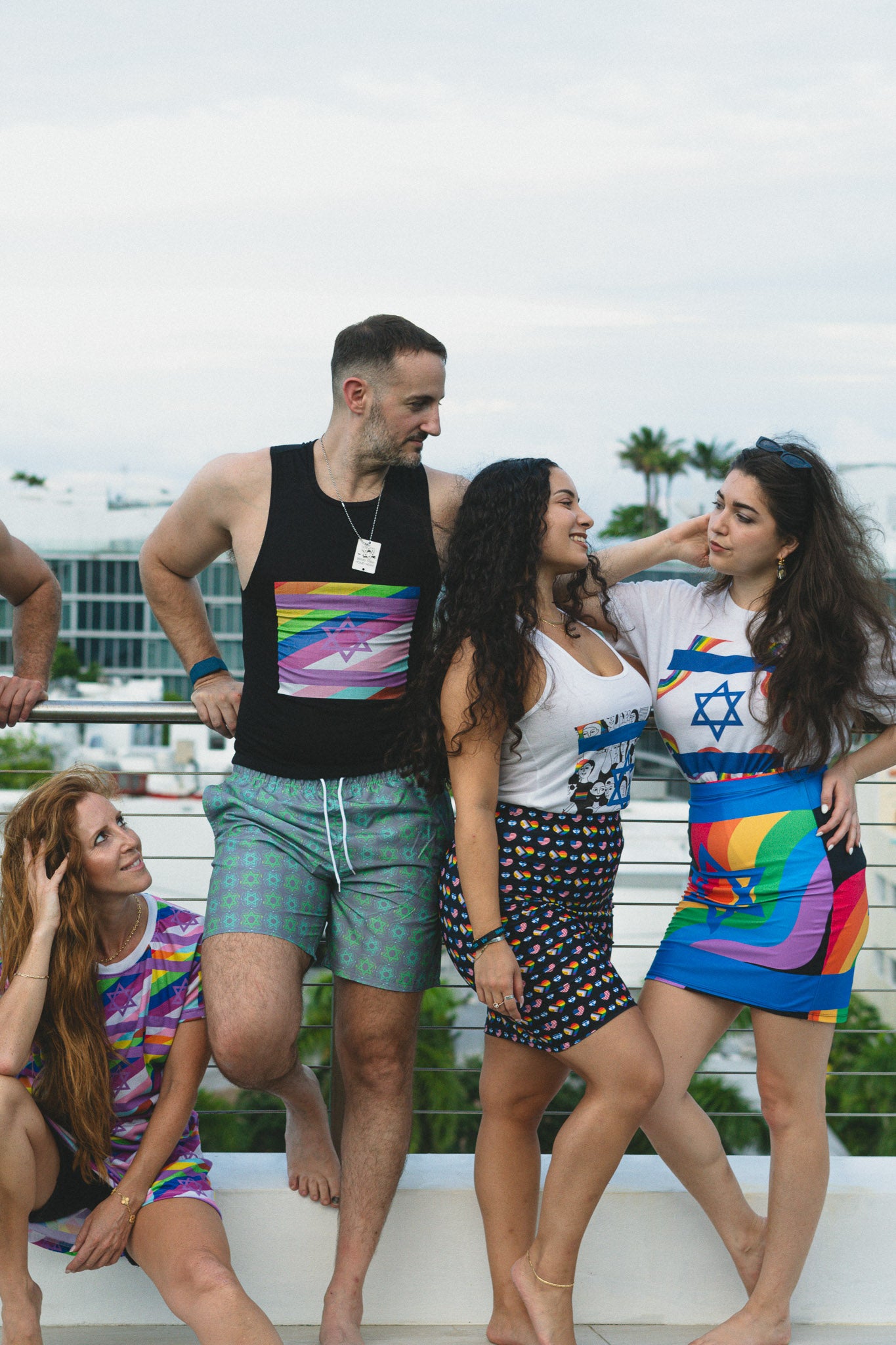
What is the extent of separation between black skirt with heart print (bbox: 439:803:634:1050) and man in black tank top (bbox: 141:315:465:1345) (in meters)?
0.17

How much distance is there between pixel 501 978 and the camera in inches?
85.3

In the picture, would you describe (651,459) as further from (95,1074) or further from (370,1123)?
(95,1074)

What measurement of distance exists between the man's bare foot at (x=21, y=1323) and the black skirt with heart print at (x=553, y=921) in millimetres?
940

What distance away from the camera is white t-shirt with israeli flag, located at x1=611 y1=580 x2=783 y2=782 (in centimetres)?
240

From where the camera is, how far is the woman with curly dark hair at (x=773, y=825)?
2367mm

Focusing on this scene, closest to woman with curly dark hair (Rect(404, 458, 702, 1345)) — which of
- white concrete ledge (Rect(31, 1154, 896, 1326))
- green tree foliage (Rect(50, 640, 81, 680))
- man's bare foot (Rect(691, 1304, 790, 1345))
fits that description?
white concrete ledge (Rect(31, 1154, 896, 1326))

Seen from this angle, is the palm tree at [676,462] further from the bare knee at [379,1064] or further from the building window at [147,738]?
the bare knee at [379,1064]

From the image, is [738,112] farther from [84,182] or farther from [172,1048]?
[172,1048]

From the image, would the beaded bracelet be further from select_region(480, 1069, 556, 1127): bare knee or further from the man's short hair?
the man's short hair

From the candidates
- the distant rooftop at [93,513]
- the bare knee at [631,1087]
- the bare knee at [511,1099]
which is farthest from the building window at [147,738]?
the bare knee at [631,1087]

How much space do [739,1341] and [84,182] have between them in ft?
229

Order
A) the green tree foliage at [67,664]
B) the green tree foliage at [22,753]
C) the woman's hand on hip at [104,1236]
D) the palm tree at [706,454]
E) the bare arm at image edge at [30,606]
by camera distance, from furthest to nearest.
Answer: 1. the green tree foliage at [67,664]
2. the palm tree at [706,454]
3. the green tree foliage at [22,753]
4. the bare arm at image edge at [30,606]
5. the woman's hand on hip at [104,1236]

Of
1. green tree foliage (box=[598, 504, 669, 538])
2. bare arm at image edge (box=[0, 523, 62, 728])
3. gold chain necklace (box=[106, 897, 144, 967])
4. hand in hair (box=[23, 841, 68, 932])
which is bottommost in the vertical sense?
gold chain necklace (box=[106, 897, 144, 967])

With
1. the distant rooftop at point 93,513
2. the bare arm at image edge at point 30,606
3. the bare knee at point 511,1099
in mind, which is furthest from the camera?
the distant rooftop at point 93,513
